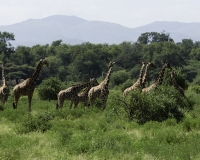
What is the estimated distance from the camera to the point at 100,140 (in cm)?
887

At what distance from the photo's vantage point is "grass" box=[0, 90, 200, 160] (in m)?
7.84

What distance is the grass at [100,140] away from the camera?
309 inches

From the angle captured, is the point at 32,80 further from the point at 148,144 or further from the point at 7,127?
the point at 148,144

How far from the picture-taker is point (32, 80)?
591 inches

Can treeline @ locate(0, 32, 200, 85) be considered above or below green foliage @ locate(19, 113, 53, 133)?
below

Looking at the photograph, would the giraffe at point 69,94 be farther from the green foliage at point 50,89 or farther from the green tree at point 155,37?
the green tree at point 155,37

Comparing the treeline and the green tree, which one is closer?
the treeline

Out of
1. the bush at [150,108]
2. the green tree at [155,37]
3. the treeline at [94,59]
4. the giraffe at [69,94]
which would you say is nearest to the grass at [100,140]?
the bush at [150,108]

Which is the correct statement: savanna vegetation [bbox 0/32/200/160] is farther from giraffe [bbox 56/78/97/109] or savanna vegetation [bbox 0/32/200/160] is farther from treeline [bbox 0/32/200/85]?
treeline [bbox 0/32/200/85]

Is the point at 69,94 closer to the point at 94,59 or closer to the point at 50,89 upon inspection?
the point at 50,89

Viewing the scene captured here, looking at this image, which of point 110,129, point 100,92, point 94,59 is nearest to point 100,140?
point 110,129

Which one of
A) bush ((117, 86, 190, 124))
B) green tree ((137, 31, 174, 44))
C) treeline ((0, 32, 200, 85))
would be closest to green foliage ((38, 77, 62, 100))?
bush ((117, 86, 190, 124))

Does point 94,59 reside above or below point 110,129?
below

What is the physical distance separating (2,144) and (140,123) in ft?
18.3
